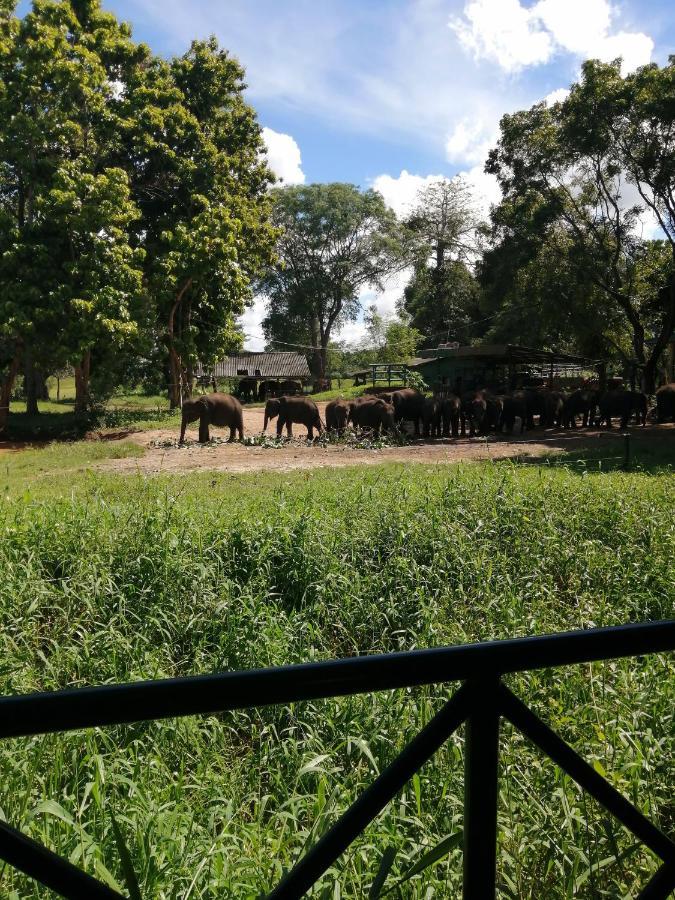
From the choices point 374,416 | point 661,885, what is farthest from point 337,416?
point 661,885

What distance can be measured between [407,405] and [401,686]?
2161 centimetres

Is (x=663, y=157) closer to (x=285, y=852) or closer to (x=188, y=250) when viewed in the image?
(x=188, y=250)

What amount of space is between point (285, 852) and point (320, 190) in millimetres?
52220

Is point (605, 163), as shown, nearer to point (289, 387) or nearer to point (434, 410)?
point (434, 410)

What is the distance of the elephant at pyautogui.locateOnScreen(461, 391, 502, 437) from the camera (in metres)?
21.1

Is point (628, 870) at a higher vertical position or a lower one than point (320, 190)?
lower

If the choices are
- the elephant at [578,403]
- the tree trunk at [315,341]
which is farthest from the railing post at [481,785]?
the tree trunk at [315,341]

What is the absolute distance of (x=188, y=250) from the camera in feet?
77.0

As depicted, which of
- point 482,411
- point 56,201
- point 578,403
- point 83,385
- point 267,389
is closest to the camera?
point 56,201

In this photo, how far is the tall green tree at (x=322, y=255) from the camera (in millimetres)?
50938

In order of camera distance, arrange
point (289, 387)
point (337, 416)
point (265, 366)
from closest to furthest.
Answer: point (337, 416), point (289, 387), point (265, 366)

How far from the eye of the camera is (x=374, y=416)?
2022 centimetres

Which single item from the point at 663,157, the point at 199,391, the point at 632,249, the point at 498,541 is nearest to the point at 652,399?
the point at 632,249

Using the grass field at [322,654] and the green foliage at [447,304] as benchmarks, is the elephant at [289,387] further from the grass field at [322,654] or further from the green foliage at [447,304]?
the grass field at [322,654]
